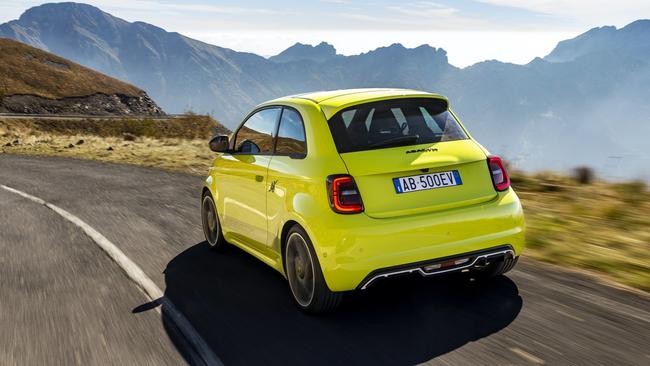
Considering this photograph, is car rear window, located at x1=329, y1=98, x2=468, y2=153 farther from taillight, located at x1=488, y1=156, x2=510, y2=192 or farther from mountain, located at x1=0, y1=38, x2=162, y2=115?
mountain, located at x1=0, y1=38, x2=162, y2=115

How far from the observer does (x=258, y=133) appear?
5973 millimetres

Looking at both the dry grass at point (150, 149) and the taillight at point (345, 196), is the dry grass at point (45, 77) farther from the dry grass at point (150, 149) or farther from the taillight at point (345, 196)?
the taillight at point (345, 196)

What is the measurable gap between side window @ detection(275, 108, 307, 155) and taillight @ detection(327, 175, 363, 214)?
1.80 ft

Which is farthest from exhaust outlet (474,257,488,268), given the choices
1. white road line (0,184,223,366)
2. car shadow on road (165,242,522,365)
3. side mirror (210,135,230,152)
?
side mirror (210,135,230,152)

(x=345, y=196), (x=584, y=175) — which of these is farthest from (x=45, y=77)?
(x=345, y=196)

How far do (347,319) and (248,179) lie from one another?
1.76m

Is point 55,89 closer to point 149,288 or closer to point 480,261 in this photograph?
point 149,288

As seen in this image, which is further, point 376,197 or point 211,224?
point 211,224

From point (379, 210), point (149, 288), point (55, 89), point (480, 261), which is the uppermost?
point (379, 210)

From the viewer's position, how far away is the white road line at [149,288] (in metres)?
4.17

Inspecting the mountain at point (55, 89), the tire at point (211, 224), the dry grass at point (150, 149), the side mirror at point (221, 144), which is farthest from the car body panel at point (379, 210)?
the mountain at point (55, 89)

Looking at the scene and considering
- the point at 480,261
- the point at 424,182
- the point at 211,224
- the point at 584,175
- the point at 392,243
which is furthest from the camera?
the point at 584,175

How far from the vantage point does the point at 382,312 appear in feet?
15.6

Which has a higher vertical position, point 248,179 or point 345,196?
point 345,196
